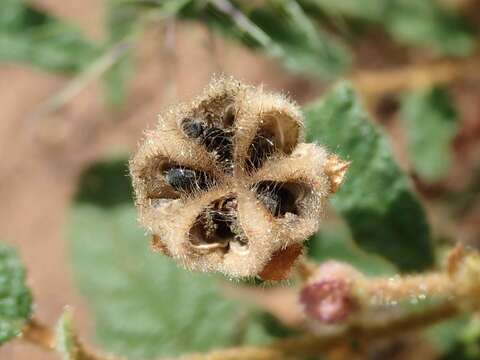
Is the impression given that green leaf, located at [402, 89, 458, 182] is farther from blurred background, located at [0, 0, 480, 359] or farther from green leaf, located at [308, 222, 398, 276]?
green leaf, located at [308, 222, 398, 276]

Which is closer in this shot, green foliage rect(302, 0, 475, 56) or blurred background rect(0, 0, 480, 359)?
blurred background rect(0, 0, 480, 359)

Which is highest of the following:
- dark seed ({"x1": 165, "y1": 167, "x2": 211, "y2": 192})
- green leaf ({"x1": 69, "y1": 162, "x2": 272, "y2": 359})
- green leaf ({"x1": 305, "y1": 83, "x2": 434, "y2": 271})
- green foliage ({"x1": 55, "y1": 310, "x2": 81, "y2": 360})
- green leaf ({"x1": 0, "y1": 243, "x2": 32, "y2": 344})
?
green leaf ({"x1": 69, "y1": 162, "x2": 272, "y2": 359})

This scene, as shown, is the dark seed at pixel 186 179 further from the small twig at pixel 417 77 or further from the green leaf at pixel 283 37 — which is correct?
the small twig at pixel 417 77

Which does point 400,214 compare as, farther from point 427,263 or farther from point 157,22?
point 157,22

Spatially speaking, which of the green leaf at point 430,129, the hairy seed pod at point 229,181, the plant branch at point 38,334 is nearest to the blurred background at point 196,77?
the green leaf at point 430,129

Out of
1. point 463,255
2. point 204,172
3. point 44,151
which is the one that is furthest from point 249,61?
point 204,172

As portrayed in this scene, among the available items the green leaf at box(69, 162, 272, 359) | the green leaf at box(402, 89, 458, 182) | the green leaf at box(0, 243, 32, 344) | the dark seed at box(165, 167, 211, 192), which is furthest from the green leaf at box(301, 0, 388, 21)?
the dark seed at box(165, 167, 211, 192)

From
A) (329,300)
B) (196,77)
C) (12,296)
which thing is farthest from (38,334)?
(196,77)
